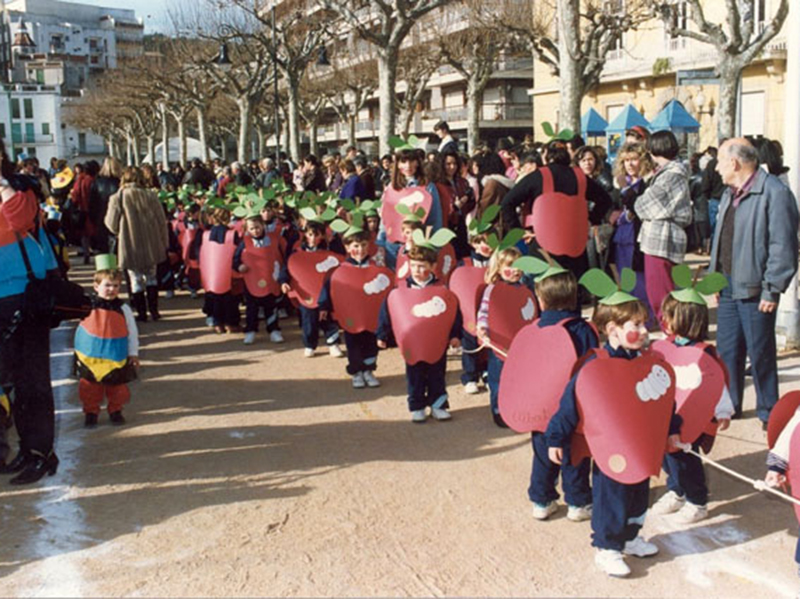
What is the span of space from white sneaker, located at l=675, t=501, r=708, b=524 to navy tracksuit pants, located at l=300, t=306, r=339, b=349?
4459mm

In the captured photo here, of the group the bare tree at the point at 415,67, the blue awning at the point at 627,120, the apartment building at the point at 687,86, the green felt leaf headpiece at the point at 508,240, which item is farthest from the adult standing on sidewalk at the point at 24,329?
the bare tree at the point at 415,67

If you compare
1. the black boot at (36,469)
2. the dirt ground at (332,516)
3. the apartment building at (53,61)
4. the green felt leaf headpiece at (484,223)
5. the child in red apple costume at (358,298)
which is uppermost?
the apartment building at (53,61)

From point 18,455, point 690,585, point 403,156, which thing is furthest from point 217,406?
point 690,585

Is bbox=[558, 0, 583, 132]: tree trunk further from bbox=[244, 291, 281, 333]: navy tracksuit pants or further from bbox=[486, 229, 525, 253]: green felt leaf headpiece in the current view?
bbox=[486, 229, 525, 253]: green felt leaf headpiece

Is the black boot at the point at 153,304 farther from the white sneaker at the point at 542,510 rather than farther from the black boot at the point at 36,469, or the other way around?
the white sneaker at the point at 542,510

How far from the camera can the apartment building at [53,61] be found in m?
109

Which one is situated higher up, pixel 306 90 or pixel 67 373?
pixel 306 90

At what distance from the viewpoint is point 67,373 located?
809cm

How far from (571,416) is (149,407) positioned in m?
3.90

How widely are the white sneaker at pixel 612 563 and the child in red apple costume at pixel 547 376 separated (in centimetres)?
50

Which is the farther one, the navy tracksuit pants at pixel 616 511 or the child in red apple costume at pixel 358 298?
the child in red apple costume at pixel 358 298

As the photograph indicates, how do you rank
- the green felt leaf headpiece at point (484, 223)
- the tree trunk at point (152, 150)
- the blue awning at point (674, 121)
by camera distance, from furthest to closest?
the tree trunk at point (152, 150) → the blue awning at point (674, 121) → the green felt leaf headpiece at point (484, 223)

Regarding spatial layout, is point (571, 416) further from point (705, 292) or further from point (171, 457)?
point (171, 457)

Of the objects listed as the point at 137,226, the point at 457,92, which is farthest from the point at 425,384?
the point at 457,92
